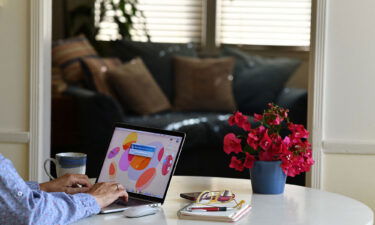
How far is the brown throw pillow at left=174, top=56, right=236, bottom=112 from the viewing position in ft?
18.5

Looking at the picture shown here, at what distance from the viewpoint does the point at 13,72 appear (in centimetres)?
320

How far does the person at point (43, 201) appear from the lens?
172 centimetres

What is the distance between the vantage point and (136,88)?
5.32 meters

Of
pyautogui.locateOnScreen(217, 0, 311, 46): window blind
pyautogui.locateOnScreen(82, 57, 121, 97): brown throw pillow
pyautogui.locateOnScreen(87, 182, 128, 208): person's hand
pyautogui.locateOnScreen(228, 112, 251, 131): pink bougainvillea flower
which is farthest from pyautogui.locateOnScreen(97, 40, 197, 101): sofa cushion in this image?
pyautogui.locateOnScreen(87, 182, 128, 208): person's hand

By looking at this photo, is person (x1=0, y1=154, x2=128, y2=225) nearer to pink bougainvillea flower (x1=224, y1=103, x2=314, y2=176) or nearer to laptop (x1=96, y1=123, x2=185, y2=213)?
laptop (x1=96, y1=123, x2=185, y2=213)

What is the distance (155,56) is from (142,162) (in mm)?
3617

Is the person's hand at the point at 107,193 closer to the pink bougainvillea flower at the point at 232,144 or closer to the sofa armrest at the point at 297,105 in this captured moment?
the pink bougainvillea flower at the point at 232,144

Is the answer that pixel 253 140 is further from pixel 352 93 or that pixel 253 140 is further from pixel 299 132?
pixel 352 93

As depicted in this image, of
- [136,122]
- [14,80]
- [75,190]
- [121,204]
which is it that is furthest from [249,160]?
[136,122]

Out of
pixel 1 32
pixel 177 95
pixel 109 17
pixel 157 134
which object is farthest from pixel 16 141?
pixel 109 17

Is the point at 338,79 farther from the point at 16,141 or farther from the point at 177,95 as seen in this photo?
the point at 177,95

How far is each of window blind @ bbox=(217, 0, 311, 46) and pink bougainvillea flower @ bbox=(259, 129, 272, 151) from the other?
4184 millimetres

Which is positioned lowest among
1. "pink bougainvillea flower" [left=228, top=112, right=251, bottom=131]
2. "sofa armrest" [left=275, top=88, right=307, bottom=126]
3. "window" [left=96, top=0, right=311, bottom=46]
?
"sofa armrest" [left=275, top=88, right=307, bottom=126]

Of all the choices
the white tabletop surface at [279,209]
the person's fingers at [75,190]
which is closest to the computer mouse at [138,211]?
the white tabletop surface at [279,209]
